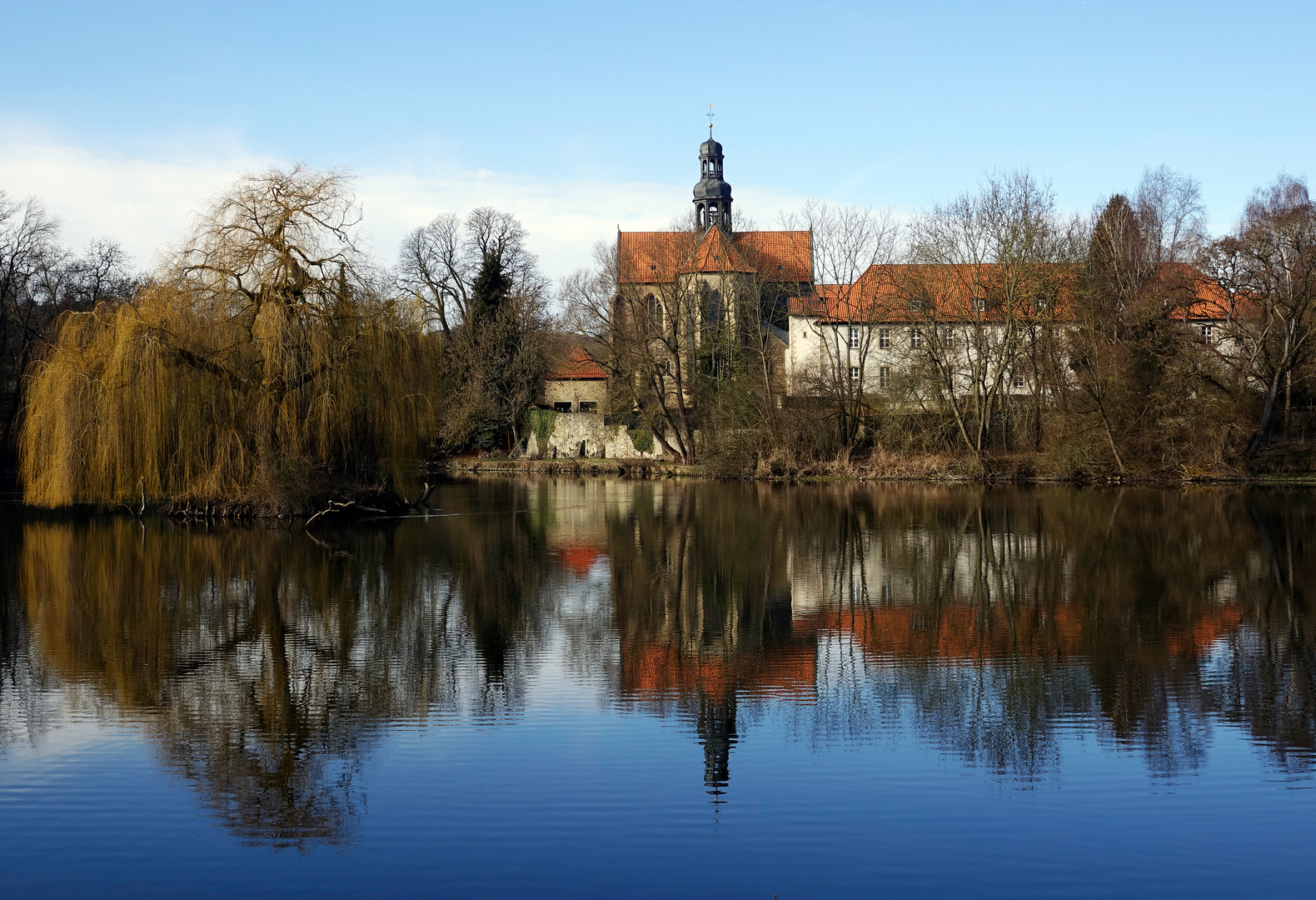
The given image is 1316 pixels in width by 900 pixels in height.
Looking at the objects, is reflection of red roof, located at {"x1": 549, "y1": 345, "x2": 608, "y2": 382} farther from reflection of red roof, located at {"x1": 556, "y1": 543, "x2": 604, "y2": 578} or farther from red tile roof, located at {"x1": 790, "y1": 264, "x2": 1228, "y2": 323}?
reflection of red roof, located at {"x1": 556, "y1": 543, "x2": 604, "y2": 578}

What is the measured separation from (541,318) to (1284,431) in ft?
112

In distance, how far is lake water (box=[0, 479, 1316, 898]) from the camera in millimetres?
5848

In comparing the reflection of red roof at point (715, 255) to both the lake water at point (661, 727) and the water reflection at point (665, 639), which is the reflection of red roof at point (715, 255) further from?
the lake water at point (661, 727)

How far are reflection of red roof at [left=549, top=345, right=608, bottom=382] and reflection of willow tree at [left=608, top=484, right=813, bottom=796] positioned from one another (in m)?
34.6

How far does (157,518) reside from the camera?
2550cm

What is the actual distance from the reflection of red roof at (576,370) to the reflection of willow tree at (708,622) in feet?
113

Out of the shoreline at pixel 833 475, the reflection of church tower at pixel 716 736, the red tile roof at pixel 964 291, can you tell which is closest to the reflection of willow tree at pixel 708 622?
the reflection of church tower at pixel 716 736

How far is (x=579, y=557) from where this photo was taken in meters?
18.8

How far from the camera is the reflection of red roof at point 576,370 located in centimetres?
5838

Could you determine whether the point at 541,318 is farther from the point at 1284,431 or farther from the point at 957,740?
the point at 957,740

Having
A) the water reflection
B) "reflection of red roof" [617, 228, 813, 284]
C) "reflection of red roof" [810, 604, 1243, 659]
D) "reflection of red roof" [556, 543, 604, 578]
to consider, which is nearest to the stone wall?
"reflection of red roof" [617, 228, 813, 284]

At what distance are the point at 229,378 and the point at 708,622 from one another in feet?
46.3

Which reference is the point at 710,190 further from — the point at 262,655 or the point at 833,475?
the point at 262,655

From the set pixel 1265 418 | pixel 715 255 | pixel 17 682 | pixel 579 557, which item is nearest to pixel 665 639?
pixel 17 682
